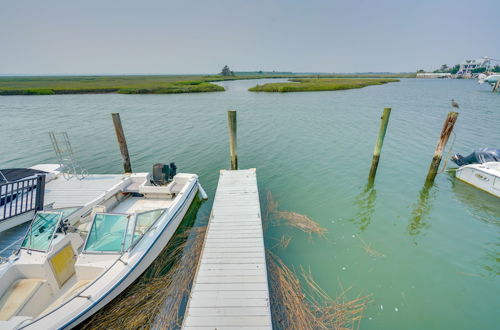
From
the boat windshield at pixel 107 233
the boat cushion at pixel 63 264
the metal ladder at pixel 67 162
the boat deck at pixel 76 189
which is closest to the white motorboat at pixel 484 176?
the boat windshield at pixel 107 233

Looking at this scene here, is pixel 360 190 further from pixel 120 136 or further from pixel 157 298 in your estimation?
pixel 120 136

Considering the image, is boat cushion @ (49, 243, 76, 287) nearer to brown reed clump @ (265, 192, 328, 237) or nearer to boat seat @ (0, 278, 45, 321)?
boat seat @ (0, 278, 45, 321)

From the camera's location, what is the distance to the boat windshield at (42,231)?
5.70 m

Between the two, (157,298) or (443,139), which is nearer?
(157,298)

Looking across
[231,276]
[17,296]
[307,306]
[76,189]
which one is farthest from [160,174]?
[307,306]

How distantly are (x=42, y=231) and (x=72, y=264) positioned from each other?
3.99 ft

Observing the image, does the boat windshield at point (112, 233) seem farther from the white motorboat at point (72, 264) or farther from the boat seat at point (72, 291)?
the boat seat at point (72, 291)

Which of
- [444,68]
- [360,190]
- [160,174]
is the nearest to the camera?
[160,174]

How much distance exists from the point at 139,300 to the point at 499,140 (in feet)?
90.6

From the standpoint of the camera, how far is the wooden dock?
15.3 feet

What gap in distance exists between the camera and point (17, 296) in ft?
16.6

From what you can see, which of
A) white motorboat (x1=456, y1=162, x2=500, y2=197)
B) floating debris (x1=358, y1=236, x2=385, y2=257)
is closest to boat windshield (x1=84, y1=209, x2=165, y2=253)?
floating debris (x1=358, y1=236, x2=385, y2=257)

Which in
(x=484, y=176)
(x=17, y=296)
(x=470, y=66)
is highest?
(x=470, y=66)

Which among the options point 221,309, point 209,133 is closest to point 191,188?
point 221,309
